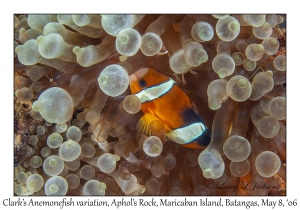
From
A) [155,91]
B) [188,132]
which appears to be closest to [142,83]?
[155,91]

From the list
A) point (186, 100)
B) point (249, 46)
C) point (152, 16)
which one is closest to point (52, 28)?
point (152, 16)

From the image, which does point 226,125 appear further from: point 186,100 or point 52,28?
point 52,28

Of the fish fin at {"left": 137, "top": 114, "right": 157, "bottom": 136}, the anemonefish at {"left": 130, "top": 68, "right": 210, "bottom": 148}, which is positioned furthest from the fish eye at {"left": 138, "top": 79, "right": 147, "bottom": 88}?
the fish fin at {"left": 137, "top": 114, "right": 157, "bottom": 136}

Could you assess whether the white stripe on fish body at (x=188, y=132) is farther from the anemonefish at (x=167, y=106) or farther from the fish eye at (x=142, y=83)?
the fish eye at (x=142, y=83)

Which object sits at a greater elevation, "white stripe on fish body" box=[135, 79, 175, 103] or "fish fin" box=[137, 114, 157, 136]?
"white stripe on fish body" box=[135, 79, 175, 103]

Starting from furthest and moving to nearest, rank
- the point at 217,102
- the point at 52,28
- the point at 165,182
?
the point at 165,182 < the point at 52,28 < the point at 217,102

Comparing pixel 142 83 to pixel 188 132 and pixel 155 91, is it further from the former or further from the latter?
pixel 188 132

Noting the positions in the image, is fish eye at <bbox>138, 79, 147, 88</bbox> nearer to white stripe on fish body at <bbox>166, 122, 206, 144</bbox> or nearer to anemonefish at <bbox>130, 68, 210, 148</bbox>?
anemonefish at <bbox>130, 68, 210, 148</bbox>
